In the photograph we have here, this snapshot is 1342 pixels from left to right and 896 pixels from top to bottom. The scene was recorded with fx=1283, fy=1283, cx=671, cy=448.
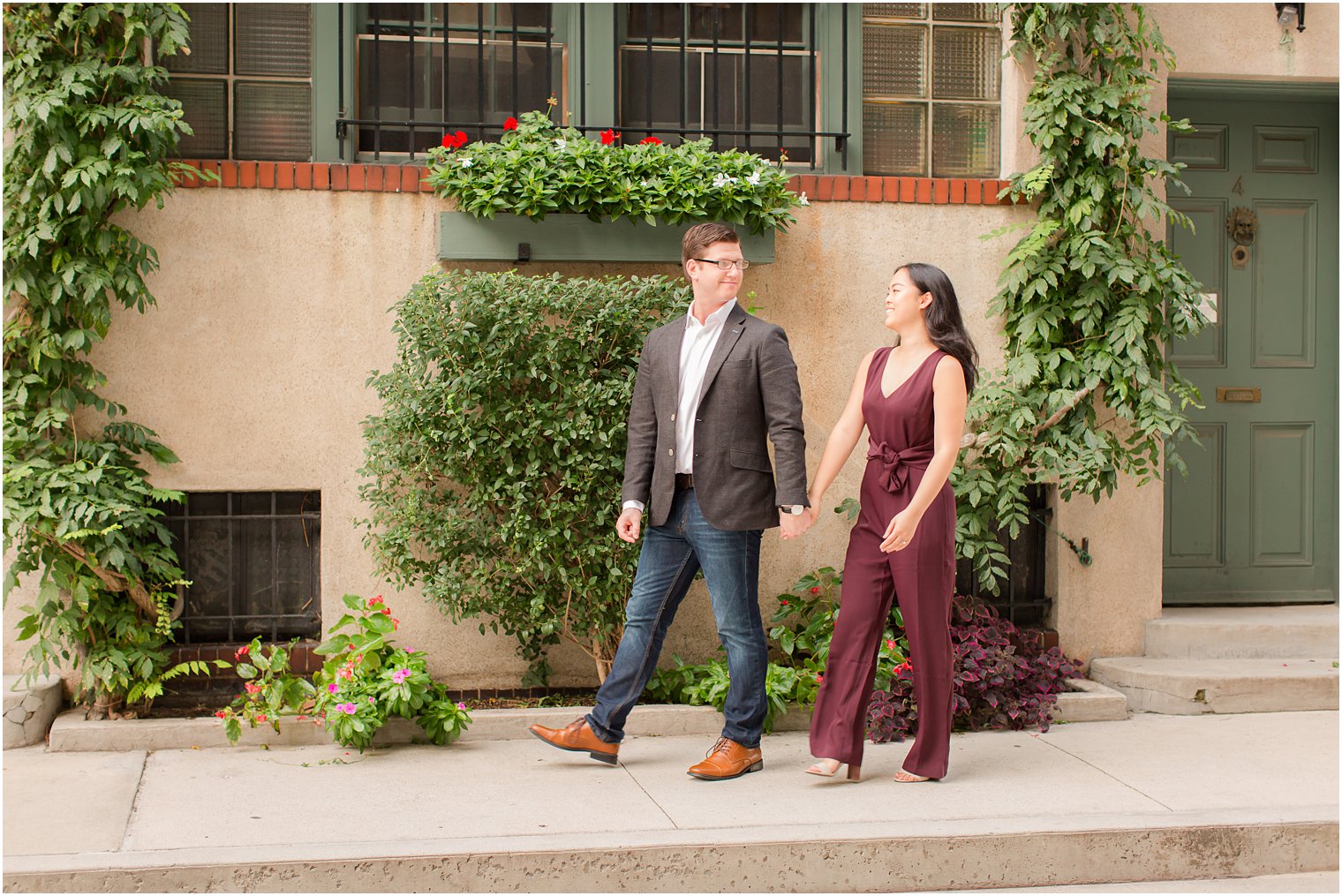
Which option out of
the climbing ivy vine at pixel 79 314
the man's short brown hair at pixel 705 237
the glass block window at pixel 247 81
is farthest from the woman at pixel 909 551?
the glass block window at pixel 247 81

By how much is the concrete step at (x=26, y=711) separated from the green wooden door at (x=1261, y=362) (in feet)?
18.2

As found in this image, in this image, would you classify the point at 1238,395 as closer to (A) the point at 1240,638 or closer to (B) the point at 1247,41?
(A) the point at 1240,638

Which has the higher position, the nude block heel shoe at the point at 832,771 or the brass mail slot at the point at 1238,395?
the brass mail slot at the point at 1238,395

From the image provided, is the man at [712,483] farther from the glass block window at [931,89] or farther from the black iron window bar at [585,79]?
the glass block window at [931,89]

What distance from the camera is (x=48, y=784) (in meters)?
4.76

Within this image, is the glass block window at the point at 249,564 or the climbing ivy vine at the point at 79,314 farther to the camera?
the glass block window at the point at 249,564

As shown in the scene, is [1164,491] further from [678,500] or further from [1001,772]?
[678,500]

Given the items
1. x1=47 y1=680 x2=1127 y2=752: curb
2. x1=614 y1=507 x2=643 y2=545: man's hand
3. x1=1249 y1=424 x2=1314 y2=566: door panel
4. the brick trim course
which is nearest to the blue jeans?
x1=614 y1=507 x2=643 y2=545: man's hand

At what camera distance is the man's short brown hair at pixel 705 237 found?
480cm

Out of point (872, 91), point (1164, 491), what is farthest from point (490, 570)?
point (1164, 491)

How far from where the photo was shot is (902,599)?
4.82 metres

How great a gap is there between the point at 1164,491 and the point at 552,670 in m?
3.40

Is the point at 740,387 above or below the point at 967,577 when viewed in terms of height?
above

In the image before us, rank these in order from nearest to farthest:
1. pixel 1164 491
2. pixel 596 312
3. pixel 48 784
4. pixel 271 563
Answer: pixel 48 784 → pixel 596 312 → pixel 271 563 → pixel 1164 491
